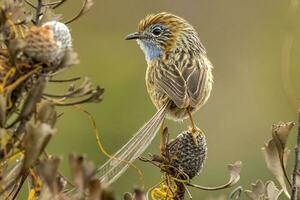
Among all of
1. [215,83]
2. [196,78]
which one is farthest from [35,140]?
[215,83]

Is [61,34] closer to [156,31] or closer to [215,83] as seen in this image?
[156,31]

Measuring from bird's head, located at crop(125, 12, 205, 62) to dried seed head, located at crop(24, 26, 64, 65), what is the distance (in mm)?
5028

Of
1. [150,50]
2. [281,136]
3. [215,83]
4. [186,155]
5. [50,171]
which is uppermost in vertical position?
[50,171]

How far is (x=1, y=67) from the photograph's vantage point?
3.68 meters

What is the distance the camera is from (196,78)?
7.64m

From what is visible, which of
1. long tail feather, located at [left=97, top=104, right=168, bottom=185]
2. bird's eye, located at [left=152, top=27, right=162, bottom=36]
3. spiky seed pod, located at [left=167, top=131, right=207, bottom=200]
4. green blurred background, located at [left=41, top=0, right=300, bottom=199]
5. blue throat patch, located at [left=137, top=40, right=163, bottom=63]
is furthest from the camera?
green blurred background, located at [left=41, top=0, right=300, bottom=199]

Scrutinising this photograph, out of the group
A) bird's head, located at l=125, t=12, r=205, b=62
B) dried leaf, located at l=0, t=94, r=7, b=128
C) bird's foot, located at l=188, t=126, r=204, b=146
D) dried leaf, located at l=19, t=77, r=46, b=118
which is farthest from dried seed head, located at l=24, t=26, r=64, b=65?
bird's head, located at l=125, t=12, r=205, b=62

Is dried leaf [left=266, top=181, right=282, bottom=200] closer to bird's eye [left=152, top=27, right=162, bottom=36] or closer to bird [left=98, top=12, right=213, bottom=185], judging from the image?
bird [left=98, top=12, right=213, bottom=185]

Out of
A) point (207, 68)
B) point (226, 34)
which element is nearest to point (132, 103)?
point (226, 34)

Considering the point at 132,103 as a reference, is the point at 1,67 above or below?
above

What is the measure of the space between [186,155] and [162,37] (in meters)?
4.33

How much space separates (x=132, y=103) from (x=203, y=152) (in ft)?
29.2

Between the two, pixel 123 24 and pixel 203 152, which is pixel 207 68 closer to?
pixel 203 152

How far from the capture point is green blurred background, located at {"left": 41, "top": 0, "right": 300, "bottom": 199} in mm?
11875
